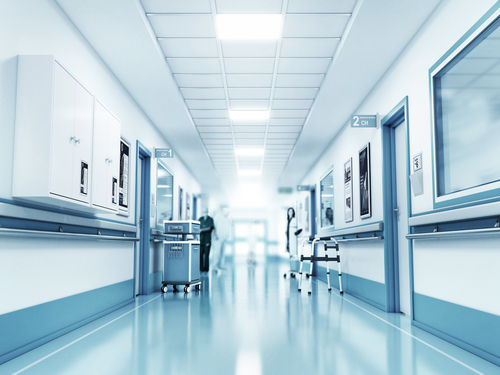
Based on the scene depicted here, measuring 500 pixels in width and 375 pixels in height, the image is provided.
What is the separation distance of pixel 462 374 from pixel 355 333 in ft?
4.18

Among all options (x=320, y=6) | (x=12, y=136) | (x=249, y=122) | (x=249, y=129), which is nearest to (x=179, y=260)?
(x=249, y=122)

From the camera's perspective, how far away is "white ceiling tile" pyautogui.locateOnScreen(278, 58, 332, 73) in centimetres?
527

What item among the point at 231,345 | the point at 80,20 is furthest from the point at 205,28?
the point at 231,345

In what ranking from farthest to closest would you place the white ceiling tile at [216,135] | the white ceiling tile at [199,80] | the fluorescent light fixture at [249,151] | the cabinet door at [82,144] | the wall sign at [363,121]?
the fluorescent light fixture at [249,151]
the white ceiling tile at [216,135]
the white ceiling tile at [199,80]
the wall sign at [363,121]
the cabinet door at [82,144]

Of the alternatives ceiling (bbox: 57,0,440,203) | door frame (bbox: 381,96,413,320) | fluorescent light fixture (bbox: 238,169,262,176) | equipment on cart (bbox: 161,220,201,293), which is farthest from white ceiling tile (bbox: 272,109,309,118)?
fluorescent light fixture (bbox: 238,169,262,176)

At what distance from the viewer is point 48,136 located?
9.91 feet

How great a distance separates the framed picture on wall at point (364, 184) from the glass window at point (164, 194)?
3.86 meters

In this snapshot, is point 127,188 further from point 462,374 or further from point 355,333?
point 462,374

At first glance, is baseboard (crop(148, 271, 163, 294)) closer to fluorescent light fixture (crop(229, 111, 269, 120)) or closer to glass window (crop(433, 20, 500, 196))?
fluorescent light fixture (crop(229, 111, 269, 120))

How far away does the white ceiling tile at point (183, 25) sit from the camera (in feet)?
13.9

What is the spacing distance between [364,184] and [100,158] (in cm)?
385

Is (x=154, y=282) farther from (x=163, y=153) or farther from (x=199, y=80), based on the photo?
(x=199, y=80)

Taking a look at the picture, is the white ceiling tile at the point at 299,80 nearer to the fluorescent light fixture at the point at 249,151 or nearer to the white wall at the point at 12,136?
the white wall at the point at 12,136

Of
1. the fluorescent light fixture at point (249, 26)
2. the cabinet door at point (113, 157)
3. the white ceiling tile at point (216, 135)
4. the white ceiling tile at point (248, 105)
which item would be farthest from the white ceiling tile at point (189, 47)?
the white ceiling tile at point (216, 135)
